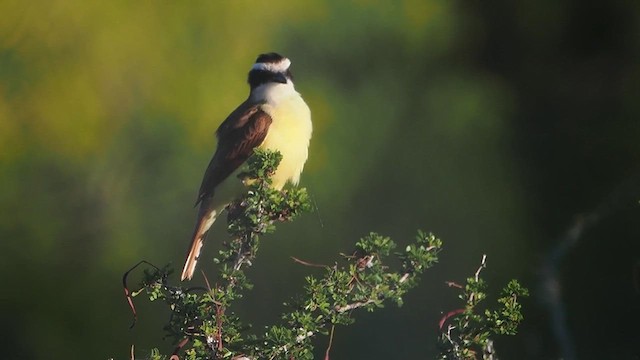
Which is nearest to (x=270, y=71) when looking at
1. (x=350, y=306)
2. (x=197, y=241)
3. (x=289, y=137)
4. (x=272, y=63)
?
(x=272, y=63)

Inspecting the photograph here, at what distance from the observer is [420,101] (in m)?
3.15

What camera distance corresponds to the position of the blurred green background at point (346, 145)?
3072 mm

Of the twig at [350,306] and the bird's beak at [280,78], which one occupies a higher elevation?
the bird's beak at [280,78]

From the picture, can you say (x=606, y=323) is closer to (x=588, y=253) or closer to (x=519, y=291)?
(x=588, y=253)

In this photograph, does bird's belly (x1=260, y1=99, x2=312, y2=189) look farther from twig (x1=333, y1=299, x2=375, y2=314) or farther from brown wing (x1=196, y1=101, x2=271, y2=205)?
twig (x1=333, y1=299, x2=375, y2=314)

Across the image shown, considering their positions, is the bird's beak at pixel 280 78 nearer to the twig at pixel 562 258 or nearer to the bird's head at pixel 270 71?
the bird's head at pixel 270 71

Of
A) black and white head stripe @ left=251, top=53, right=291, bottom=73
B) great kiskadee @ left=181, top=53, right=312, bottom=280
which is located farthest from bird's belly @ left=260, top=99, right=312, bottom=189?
black and white head stripe @ left=251, top=53, right=291, bottom=73

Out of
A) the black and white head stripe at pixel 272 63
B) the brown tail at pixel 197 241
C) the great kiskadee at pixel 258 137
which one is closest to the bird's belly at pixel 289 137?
the great kiskadee at pixel 258 137

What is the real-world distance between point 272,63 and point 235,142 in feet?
0.95

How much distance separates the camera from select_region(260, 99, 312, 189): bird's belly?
9.45ft

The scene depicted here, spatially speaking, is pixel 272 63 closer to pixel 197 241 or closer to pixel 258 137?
pixel 258 137

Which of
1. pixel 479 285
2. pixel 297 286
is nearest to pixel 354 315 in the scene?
pixel 297 286

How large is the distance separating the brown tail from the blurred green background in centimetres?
11

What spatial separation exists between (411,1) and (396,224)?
69 cm
